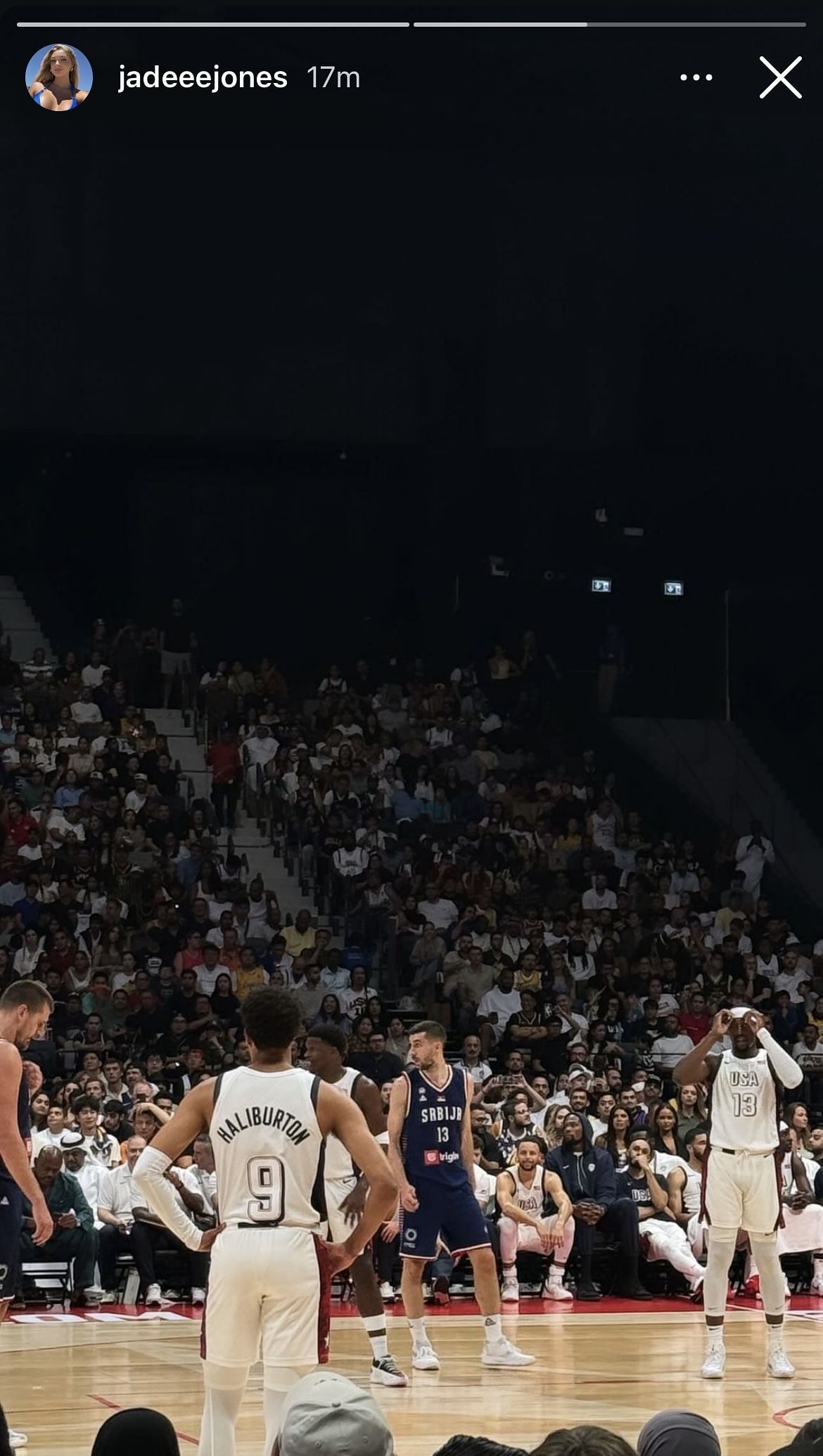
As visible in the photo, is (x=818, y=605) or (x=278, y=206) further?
→ (x=818, y=605)

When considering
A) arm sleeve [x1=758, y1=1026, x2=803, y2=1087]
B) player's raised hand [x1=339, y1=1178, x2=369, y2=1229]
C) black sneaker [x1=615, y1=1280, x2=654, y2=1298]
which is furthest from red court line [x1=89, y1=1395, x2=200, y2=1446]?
black sneaker [x1=615, y1=1280, x2=654, y2=1298]

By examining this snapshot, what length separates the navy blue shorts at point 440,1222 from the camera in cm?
1185

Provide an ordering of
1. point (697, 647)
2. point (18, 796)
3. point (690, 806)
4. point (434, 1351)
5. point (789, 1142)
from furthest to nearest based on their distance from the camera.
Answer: point (697, 647)
point (690, 806)
point (18, 796)
point (789, 1142)
point (434, 1351)

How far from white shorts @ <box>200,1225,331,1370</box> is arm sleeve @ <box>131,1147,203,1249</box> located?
0.27m

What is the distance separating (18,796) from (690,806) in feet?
30.5

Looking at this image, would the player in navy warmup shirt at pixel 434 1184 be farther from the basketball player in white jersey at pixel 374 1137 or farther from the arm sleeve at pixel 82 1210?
the arm sleeve at pixel 82 1210

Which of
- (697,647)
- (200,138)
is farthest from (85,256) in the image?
(697,647)

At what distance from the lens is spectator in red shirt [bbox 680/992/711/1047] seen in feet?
69.1

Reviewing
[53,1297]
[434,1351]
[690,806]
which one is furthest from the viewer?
[690,806]

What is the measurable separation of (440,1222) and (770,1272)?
1.86 meters

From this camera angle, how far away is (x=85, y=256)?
2616 cm

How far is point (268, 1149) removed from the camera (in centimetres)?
657

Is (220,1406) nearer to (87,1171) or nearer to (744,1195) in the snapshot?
(744,1195)

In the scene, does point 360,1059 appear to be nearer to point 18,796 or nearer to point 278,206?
point 18,796
